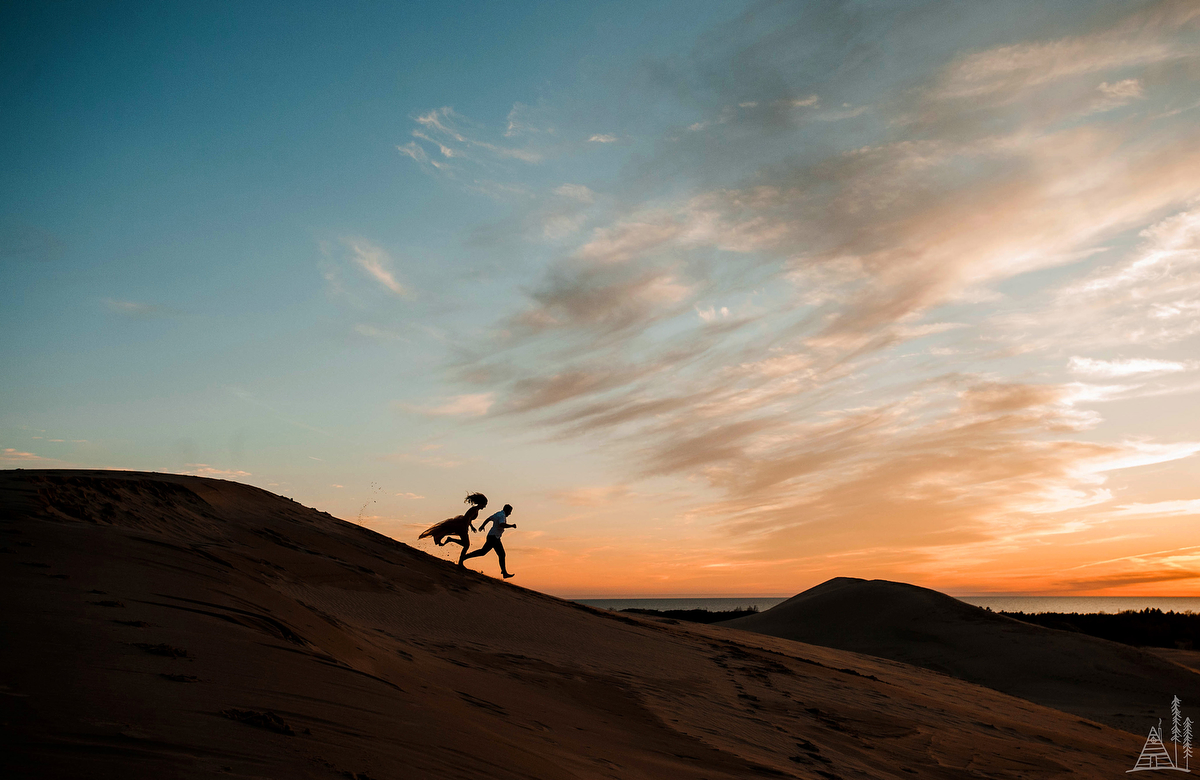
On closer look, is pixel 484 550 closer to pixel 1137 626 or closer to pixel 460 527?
pixel 460 527

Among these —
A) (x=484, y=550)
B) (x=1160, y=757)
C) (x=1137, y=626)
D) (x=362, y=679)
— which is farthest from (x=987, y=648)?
(x=362, y=679)

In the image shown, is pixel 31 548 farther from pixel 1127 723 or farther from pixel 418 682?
pixel 1127 723

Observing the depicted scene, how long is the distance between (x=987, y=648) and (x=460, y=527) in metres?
16.6

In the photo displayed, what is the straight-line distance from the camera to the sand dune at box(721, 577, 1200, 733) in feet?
55.0

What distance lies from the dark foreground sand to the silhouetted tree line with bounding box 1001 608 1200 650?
20.5 m

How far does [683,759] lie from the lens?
5.45 meters

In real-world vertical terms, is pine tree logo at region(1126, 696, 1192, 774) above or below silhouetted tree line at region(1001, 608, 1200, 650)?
below

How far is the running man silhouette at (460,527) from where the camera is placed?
12789 millimetres

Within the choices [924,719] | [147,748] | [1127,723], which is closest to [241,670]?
[147,748]

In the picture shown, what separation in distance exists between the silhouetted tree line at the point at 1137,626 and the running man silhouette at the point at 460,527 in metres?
22.8

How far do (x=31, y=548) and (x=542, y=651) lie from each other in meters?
5.40

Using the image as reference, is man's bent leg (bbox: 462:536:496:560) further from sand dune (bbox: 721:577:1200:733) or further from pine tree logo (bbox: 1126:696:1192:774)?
sand dune (bbox: 721:577:1200:733)

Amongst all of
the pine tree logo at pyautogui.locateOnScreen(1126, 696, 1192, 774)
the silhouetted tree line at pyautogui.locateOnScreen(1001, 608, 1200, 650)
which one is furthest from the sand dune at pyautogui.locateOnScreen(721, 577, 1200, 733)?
the silhouetted tree line at pyautogui.locateOnScreen(1001, 608, 1200, 650)

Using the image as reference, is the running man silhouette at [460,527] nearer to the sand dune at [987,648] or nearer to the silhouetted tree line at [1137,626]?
the sand dune at [987,648]
